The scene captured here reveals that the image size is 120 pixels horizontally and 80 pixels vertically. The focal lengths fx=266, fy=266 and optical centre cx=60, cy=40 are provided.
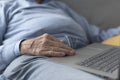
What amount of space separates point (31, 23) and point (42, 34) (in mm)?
76

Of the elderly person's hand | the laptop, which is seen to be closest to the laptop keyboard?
the laptop

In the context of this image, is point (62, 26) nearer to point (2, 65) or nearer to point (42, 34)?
point (42, 34)

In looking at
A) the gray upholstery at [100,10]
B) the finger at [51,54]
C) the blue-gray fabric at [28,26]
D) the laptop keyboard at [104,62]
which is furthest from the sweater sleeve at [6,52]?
the gray upholstery at [100,10]

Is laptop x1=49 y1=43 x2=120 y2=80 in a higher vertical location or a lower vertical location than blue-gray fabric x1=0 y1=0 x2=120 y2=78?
lower

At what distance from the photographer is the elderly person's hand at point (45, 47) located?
1.06 m

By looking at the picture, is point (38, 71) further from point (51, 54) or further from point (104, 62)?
point (104, 62)

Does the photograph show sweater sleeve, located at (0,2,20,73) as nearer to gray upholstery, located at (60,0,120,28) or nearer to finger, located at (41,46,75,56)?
finger, located at (41,46,75,56)

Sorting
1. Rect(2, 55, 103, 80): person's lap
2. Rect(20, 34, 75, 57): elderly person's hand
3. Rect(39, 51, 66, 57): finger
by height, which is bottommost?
Rect(2, 55, 103, 80): person's lap

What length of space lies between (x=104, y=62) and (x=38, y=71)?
0.25 m

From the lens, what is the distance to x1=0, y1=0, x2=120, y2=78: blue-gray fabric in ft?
3.79

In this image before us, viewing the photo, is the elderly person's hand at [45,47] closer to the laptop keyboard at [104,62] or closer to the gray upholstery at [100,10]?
the laptop keyboard at [104,62]

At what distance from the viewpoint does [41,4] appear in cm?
141

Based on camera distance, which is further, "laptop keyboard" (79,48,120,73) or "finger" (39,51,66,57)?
"finger" (39,51,66,57)

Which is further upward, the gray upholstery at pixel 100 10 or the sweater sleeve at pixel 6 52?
the gray upholstery at pixel 100 10
